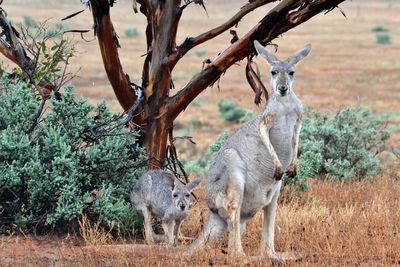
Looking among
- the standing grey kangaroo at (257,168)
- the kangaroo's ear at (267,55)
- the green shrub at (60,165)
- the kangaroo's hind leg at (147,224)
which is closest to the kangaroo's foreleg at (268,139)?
the standing grey kangaroo at (257,168)

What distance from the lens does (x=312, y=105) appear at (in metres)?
30.7

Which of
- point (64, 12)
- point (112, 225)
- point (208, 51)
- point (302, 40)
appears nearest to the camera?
point (112, 225)

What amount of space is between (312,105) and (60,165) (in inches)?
889

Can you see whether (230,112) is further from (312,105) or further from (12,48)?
(12,48)

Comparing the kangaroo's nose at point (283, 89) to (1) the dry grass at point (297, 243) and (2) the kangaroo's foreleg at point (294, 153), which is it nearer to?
(2) the kangaroo's foreleg at point (294, 153)

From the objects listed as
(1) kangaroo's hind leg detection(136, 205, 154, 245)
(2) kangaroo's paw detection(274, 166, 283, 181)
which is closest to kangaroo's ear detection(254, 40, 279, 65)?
(2) kangaroo's paw detection(274, 166, 283, 181)

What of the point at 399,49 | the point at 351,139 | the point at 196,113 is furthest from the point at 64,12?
the point at 351,139

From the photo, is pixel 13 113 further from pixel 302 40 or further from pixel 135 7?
pixel 302 40

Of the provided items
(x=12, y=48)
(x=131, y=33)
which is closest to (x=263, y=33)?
(x=12, y=48)

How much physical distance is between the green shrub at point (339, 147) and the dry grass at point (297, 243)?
2249 millimetres

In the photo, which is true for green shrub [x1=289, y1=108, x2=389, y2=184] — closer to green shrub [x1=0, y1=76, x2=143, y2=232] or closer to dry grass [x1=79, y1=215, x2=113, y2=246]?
green shrub [x1=0, y1=76, x2=143, y2=232]

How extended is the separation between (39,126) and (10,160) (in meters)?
0.61

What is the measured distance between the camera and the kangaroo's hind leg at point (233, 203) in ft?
26.4

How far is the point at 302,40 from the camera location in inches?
2549
